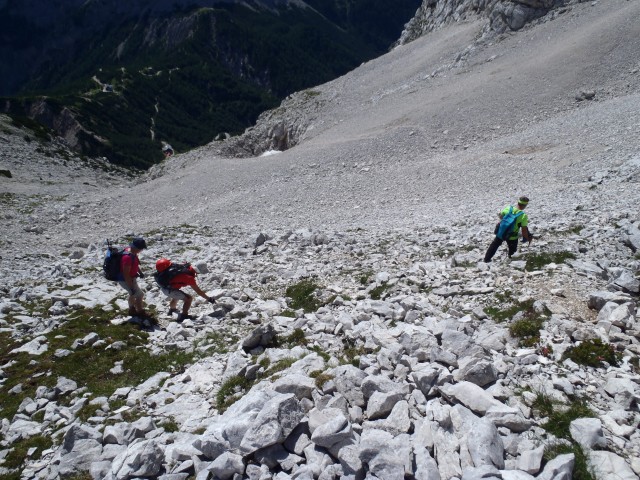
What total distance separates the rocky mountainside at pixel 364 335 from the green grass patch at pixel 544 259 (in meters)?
0.08

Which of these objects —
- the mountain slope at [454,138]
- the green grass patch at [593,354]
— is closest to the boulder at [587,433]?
the green grass patch at [593,354]

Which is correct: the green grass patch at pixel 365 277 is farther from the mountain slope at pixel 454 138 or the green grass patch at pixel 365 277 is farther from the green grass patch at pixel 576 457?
the mountain slope at pixel 454 138

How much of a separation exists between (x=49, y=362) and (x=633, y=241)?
14859 mm

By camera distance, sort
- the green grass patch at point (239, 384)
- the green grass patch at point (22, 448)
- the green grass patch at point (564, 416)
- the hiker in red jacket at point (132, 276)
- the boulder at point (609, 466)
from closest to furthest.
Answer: the boulder at point (609, 466) < the green grass patch at point (564, 416) < the green grass patch at point (22, 448) < the green grass patch at point (239, 384) < the hiker in red jacket at point (132, 276)

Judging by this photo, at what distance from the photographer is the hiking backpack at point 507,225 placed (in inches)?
468

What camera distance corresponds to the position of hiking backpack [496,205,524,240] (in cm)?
1189

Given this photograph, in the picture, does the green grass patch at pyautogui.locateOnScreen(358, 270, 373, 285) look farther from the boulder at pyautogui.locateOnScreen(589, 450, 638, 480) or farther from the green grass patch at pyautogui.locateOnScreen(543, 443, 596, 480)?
the boulder at pyautogui.locateOnScreen(589, 450, 638, 480)

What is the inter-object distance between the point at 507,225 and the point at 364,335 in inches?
239

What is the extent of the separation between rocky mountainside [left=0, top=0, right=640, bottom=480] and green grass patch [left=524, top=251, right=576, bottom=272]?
8 cm

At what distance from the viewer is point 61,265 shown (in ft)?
60.1

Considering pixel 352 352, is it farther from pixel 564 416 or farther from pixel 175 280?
pixel 175 280

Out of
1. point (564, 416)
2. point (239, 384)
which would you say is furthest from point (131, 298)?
point (564, 416)

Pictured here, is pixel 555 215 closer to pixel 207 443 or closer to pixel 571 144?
pixel 571 144

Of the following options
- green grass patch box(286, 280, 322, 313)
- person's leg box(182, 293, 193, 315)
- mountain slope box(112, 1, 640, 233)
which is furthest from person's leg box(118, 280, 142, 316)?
mountain slope box(112, 1, 640, 233)
